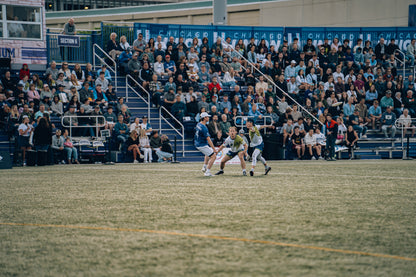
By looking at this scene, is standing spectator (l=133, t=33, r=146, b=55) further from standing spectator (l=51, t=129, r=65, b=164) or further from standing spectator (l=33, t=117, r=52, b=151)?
standing spectator (l=33, t=117, r=52, b=151)

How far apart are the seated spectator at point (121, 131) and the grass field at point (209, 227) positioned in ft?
25.5

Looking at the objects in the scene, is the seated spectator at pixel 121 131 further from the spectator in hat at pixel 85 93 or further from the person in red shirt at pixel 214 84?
the person in red shirt at pixel 214 84

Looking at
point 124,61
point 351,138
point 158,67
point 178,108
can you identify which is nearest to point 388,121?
point 351,138

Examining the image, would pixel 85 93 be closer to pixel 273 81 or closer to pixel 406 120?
pixel 273 81

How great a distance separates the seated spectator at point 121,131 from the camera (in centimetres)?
2264

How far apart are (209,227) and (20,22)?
73.5 feet

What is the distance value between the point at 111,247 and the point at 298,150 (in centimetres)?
1778

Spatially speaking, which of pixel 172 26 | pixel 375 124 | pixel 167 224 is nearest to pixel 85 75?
pixel 172 26

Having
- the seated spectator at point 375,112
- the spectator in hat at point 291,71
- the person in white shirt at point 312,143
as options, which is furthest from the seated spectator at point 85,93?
the seated spectator at point 375,112

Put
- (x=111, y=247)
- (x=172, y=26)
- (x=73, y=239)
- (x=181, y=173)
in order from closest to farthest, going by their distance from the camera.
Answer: (x=111, y=247)
(x=73, y=239)
(x=181, y=173)
(x=172, y=26)

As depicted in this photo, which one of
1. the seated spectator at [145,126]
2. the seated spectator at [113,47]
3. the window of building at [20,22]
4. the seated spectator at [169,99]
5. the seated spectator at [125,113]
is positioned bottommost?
the seated spectator at [145,126]

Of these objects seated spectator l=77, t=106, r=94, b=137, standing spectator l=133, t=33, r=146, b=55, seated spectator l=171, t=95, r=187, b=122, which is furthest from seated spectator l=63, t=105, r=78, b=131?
standing spectator l=133, t=33, r=146, b=55

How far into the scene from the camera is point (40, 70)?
26641 millimetres

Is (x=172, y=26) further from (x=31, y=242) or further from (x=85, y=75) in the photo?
(x=31, y=242)
